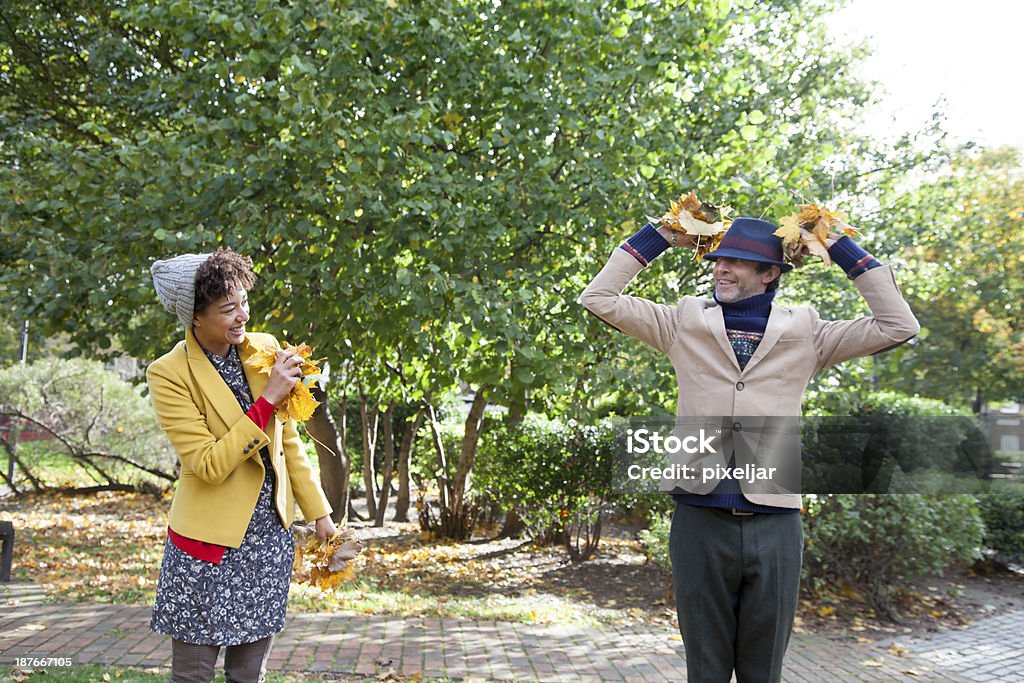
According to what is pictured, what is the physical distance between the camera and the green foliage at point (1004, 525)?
29.1 ft

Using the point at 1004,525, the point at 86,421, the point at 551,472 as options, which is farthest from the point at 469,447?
the point at 86,421

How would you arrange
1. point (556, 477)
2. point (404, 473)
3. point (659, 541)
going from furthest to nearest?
point (404, 473)
point (556, 477)
point (659, 541)

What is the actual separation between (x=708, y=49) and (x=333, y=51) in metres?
2.81

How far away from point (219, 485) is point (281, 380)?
15.2 inches

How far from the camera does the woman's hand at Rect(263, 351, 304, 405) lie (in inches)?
113

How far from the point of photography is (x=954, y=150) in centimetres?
977

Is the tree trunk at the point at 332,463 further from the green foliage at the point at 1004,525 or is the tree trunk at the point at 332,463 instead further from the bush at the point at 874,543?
the green foliage at the point at 1004,525

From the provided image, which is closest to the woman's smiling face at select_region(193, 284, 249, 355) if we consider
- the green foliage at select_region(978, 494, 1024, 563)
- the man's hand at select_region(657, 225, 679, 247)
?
the man's hand at select_region(657, 225, 679, 247)

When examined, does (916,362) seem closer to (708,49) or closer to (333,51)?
(708,49)

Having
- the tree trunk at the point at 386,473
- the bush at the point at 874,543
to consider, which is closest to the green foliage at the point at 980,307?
the bush at the point at 874,543

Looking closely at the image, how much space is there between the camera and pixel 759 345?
112 inches

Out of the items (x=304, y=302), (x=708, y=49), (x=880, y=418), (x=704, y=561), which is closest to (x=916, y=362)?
(x=880, y=418)

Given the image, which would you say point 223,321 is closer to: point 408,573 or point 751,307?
point 751,307

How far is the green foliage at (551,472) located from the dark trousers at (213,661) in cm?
538
